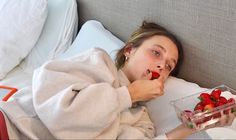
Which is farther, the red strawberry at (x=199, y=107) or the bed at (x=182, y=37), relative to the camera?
the bed at (x=182, y=37)

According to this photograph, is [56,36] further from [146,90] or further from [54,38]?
[146,90]

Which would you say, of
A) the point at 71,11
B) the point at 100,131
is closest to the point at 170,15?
the point at 100,131

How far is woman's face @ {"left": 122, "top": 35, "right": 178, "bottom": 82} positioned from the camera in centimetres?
111

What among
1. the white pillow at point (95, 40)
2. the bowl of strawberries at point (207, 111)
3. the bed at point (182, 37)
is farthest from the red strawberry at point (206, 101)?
the white pillow at point (95, 40)

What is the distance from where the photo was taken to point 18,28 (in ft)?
5.58

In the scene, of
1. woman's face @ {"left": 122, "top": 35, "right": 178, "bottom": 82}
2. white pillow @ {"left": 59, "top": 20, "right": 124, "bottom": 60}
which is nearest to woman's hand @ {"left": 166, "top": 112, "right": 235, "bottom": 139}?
woman's face @ {"left": 122, "top": 35, "right": 178, "bottom": 82}

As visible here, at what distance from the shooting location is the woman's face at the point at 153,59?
1.11 meters

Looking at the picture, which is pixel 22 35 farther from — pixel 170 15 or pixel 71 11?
pixel 170 15

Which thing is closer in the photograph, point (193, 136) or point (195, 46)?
point (193, 136)

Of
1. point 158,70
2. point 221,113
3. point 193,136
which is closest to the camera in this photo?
point 221,113

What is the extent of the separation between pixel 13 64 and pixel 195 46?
989mm

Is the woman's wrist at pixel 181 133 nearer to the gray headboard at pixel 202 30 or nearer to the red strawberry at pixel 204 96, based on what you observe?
the red strawberry at pixel 204 96

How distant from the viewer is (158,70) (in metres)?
1.11

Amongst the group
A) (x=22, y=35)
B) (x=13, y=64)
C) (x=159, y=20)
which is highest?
(x=159, y=20)
